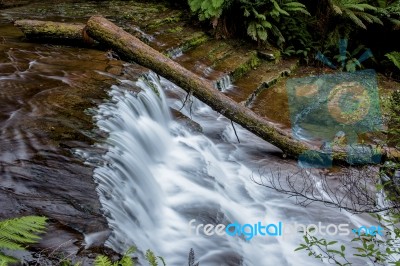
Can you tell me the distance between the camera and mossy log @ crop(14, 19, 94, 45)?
6.82 meters

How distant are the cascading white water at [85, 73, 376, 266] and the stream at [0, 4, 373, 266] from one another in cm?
2

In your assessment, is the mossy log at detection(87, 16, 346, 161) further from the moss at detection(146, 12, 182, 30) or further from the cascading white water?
the moss at detection(146, 12, 182, 30)

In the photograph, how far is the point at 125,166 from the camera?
4.20m

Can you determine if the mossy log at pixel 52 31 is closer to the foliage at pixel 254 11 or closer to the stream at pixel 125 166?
the stream at pixel 125 166

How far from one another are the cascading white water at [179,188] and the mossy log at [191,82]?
454mm

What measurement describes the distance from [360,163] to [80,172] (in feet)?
13.9

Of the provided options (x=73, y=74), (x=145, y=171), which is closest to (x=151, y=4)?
(x=73, y=74)

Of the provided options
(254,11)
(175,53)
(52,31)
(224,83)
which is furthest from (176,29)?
(52,31)

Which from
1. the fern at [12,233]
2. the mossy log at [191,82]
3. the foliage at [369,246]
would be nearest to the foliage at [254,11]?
the mossy log at [191,82]

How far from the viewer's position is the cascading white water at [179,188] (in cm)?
380

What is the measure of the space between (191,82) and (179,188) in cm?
145

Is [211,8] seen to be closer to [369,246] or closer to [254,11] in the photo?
[254,11]

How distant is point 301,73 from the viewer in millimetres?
9875

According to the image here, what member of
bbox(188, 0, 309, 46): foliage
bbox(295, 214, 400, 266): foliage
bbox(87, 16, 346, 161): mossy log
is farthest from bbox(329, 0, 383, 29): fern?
bbox(295, 214, 400, 266): foliage
